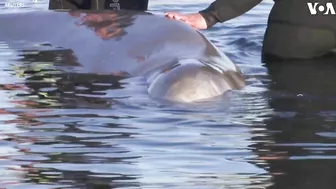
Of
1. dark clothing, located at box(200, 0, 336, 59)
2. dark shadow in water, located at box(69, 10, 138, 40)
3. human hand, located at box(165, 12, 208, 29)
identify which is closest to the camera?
human hand, located at box(165, 12, 208, 29)

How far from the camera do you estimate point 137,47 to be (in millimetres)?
7867

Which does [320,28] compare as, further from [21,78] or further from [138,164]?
[138,164]

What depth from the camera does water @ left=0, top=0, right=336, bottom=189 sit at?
15.0 feet

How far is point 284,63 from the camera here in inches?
329

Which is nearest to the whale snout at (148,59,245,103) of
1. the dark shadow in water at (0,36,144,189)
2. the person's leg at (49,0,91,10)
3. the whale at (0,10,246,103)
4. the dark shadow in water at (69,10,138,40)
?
the whale at (0,10,246,103)

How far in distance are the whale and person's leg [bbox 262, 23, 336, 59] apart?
0.90 m

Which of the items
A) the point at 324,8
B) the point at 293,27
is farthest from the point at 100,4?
the point at 324,8

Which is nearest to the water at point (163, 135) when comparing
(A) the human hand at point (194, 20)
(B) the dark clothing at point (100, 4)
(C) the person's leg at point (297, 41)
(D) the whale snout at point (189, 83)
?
(D) the whale snout at point (189, 83)

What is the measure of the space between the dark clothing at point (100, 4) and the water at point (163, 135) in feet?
8.10

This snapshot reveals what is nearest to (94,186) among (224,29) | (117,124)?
(117,124)

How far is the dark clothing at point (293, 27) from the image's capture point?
8094 millimetres

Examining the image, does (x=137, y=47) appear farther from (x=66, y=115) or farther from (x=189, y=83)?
(x=66, y=115)

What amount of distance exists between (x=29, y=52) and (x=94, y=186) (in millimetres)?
4670

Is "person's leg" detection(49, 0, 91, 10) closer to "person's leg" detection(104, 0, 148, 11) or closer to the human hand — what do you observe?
"person's leg" detection(104, 0, 148, 11)
